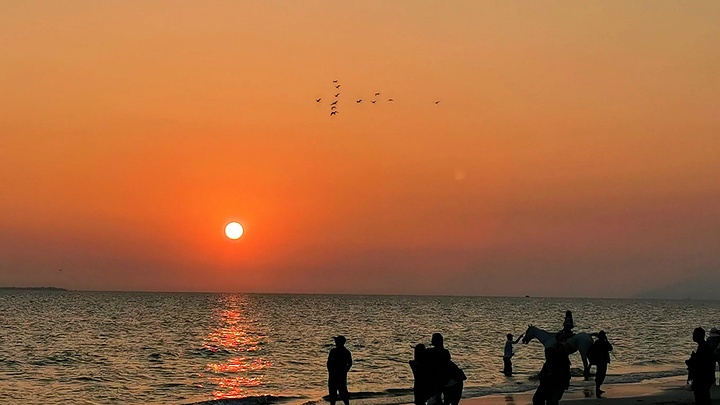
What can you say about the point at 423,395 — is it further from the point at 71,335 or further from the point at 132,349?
the point at 71,335

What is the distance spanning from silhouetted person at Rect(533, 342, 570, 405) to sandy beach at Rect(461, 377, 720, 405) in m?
8.75

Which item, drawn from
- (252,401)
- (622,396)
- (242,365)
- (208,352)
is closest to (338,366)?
(252,401)

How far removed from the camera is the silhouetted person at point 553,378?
51.3 ft

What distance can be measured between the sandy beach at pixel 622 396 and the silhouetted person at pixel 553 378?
875 centimetres

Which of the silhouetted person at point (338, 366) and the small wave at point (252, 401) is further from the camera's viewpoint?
the small wave at point (252, 401)

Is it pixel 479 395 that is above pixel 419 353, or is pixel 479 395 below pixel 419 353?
below

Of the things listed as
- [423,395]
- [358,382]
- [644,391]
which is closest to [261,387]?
[358,382]

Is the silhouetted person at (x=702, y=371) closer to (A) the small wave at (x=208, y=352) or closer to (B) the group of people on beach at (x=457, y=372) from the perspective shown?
(B) the group of people on beach at (x=457, y=372)

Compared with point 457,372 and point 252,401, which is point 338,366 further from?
point 252,401

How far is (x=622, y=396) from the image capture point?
26766 mm

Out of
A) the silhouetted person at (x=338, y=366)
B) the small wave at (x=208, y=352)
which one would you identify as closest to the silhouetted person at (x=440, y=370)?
the silhouetted person at (x=338, y=366)

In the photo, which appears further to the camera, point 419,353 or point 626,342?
point 626,342

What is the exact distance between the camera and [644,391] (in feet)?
94.2

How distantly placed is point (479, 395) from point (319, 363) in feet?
54.3
